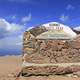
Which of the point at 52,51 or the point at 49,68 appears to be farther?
the point at 52,51

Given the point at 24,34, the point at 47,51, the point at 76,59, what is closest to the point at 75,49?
the point at 76,59

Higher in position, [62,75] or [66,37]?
[66,37]

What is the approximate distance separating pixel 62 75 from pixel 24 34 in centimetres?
204

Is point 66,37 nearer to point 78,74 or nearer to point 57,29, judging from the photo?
point 57,29

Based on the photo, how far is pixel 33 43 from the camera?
10797 mm

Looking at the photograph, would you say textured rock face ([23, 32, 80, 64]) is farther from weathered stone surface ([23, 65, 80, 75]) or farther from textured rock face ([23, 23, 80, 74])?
weathered stone surface ([23, 65, 80, 75])

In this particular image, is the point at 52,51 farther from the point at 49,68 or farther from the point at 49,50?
the point at 49,68

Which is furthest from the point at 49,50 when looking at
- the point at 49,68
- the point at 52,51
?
the point at 49,68

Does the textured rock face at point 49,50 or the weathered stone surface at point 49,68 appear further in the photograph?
the textured rock face at point 49,50

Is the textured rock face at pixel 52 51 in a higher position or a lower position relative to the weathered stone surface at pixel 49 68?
higher

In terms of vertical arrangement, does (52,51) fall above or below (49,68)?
above

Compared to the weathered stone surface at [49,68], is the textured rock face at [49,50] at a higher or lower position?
higher

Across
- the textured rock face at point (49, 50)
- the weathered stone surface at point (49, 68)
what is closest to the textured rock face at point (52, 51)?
the textured rock face at point (49, 50)

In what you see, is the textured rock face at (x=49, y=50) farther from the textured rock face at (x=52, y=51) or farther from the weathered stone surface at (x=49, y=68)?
the weathered stone surface at (x=49, y=68)
